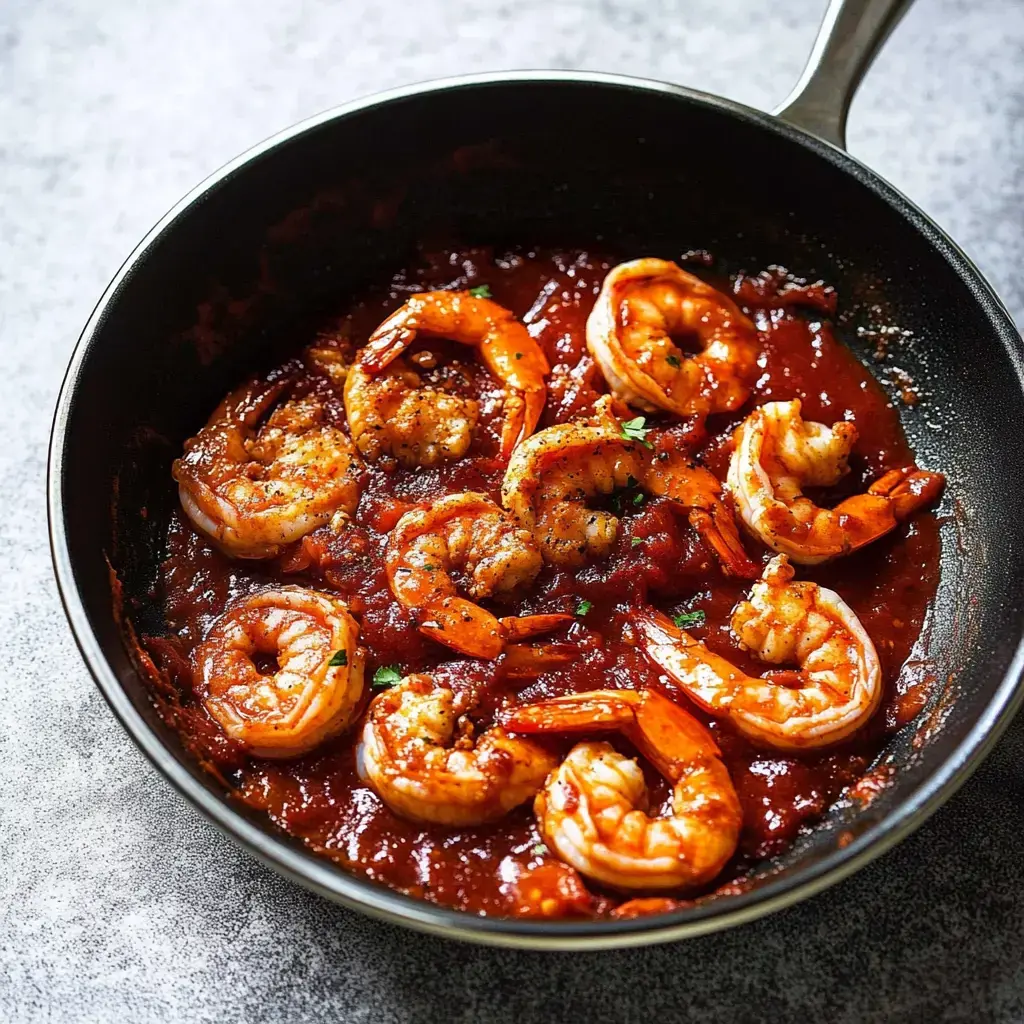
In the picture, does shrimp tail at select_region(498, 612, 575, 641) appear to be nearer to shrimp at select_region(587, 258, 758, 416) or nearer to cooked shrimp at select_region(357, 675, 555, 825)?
cooked shrimp at select_region(357, 675, 555, 825)

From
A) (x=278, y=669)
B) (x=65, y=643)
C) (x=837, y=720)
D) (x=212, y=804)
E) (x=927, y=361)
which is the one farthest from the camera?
(x=927, y=361)

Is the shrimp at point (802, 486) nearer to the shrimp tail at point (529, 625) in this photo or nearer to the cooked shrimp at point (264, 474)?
the shrimp tail at point (529, 625)

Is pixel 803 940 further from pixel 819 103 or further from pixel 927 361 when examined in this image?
pixel 819 103

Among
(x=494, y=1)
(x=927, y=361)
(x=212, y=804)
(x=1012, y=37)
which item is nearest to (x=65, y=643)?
(x=212, y=804)

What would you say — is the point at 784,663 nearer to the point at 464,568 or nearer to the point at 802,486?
the point at 802,486

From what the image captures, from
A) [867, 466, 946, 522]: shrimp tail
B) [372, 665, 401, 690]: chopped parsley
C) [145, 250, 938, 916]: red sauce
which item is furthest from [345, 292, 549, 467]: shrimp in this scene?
[867, 466, 946, 522]: shrimp tail

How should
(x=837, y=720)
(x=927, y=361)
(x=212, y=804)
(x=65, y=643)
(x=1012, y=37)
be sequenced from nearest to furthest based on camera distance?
(x=212, y=804)
(x=837, y=720)
(x=65, y=643)
(x=927, y=361)
(x=1012, y=37)

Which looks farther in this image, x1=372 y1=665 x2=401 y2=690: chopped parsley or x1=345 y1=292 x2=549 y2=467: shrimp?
x1=345 y1=292 x2=549 y2=467: shrimp
